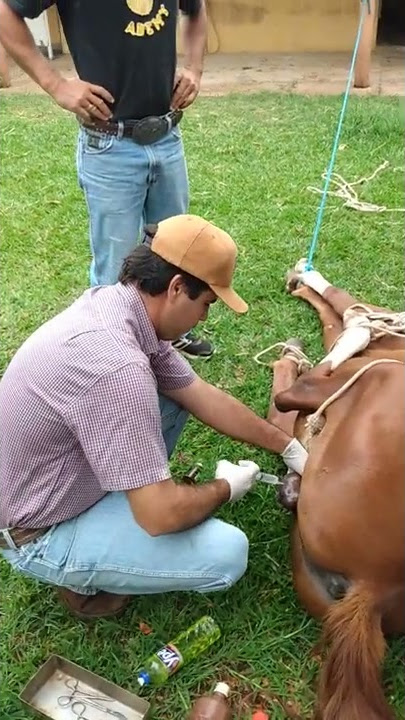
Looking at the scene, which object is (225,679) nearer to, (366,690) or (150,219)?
(366,690)

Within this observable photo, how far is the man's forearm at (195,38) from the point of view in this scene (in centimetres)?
318

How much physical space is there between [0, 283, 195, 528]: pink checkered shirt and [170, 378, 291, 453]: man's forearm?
13.3 inches

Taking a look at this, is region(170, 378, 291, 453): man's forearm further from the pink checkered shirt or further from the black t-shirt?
the black t-shirt

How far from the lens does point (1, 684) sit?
2.09 m

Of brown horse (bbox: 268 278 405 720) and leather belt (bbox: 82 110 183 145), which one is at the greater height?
leather belt (bbox: 82 110 183 145)

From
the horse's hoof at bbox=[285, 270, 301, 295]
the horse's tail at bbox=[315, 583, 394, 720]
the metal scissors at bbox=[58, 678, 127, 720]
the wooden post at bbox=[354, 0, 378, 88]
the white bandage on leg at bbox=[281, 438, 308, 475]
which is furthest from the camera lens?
the wooden post at bbox=[354, 0, 378, 88]

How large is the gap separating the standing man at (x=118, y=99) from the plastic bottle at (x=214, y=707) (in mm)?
1547

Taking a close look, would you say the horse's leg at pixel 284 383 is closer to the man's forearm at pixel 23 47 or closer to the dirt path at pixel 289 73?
the man's forearm at pixel 23 47

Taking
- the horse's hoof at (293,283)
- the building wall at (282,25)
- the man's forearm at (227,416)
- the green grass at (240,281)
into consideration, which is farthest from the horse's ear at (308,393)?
the building wall at (282,25)

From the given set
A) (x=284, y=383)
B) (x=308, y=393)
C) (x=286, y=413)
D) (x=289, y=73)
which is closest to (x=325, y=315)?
(x=284, y=383)

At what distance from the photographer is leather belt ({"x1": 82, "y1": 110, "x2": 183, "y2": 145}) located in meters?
2.80

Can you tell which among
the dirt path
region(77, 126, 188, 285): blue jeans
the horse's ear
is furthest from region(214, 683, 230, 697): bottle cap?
the dirt path

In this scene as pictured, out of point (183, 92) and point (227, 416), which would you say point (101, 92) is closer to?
point (183, 92)

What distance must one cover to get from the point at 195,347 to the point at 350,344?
2.57ft
